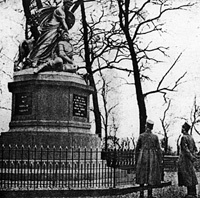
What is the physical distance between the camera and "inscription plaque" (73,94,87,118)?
14.3m

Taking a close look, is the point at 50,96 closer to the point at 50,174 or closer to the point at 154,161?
the point at 50,174

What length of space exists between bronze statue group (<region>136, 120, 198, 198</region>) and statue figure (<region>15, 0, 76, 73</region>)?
4.58 metres

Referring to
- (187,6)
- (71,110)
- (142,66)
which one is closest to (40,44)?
(71,110)

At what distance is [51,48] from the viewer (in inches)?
580

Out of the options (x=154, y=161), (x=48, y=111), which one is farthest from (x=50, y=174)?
(x=154, y=161)

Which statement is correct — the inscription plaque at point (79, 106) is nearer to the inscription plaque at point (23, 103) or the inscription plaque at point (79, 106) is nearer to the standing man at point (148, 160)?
the inscription plaque at point (23, 103)

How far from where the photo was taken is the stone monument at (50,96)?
13.3 meters

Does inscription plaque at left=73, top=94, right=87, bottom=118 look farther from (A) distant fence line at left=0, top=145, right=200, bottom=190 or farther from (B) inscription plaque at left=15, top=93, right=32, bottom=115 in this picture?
(A) distant fence line at left=0, top=145, right=200, bottom=190

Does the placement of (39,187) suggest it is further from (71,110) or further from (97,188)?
(71,110)

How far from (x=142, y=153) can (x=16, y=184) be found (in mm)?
3573

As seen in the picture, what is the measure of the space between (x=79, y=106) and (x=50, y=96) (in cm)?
116

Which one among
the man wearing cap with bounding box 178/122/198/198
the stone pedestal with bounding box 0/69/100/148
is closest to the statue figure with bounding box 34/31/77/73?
the stone pedestal with bounding box 0/69/100/148

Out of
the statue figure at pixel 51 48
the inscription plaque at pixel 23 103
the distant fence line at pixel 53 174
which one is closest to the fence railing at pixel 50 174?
the distant fence line at pixel 53 174

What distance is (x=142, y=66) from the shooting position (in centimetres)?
2345
